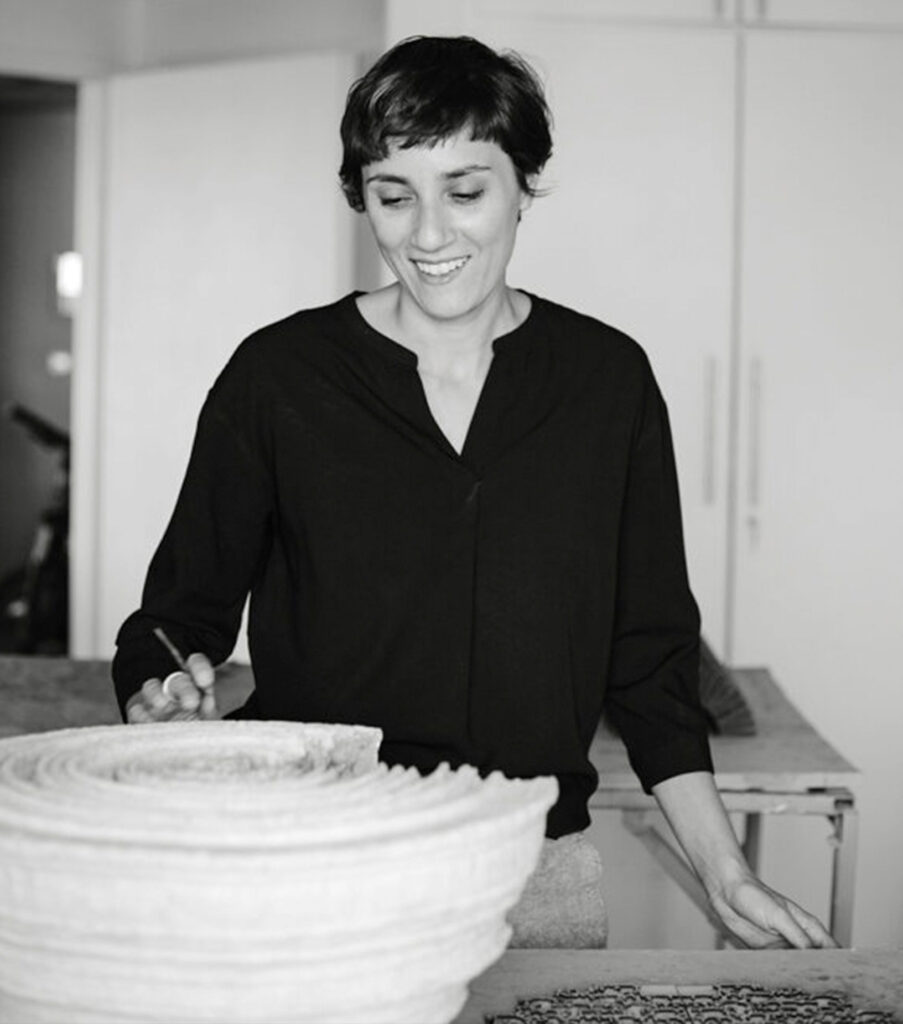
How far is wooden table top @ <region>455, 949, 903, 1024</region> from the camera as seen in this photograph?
116 cm

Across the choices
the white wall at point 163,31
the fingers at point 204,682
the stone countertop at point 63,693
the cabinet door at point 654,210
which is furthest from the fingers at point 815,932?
the white wall at point 163,31

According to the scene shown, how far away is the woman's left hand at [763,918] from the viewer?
1336 millimetres

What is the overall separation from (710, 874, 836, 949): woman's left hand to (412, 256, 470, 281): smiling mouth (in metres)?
0.59

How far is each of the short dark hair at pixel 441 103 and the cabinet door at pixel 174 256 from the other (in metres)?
2.49

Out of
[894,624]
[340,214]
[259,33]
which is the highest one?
[259,33]

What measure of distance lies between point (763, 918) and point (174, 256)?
3.03 m

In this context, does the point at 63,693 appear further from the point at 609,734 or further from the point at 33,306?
the point at 33,306

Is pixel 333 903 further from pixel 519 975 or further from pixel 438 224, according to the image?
Result: pixel 438 224

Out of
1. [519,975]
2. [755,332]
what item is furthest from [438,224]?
[755,332]

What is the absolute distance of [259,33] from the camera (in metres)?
4.53

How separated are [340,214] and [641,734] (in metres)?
2.61

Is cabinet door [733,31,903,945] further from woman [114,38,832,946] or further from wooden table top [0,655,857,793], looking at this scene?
woman [114,38,832,946]

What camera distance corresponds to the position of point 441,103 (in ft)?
4.75

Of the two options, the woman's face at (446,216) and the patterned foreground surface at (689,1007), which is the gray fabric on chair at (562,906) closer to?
the patterned foreground surface at (689,1007)
